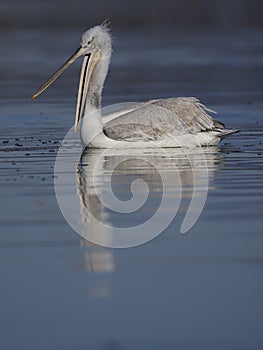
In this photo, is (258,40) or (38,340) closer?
(38,340)

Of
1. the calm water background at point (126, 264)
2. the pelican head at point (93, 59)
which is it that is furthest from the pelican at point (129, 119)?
the calm water background at point (126, 264)

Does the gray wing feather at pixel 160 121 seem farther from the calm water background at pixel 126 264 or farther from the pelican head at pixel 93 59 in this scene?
the pelican head at pixel 93 59

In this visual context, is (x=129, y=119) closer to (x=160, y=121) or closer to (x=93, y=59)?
(x=160, y=121)

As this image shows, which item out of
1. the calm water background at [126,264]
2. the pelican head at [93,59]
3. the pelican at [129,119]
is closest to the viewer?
the calm water background at [126,264]

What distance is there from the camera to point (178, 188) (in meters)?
8.53

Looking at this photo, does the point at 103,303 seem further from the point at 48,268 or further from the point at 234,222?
the point at 234,222

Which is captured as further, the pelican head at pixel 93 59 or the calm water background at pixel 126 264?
the pelican head at pixel 93 59

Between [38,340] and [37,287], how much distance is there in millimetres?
775

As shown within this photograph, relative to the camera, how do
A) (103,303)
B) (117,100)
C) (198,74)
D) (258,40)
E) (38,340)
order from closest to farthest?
(38,340)
(103,303)
(117,100)
(198,74)
(258,40)

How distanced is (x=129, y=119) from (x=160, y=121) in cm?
39

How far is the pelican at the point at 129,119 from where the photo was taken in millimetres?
10766

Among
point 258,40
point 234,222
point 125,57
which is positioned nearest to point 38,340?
point 234,222

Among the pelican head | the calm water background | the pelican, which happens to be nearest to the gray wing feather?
the pelican

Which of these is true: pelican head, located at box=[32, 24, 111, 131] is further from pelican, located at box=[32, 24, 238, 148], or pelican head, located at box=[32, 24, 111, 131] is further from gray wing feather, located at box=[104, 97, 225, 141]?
gray wing feather, located at box=[104, 97, 225, 141]
